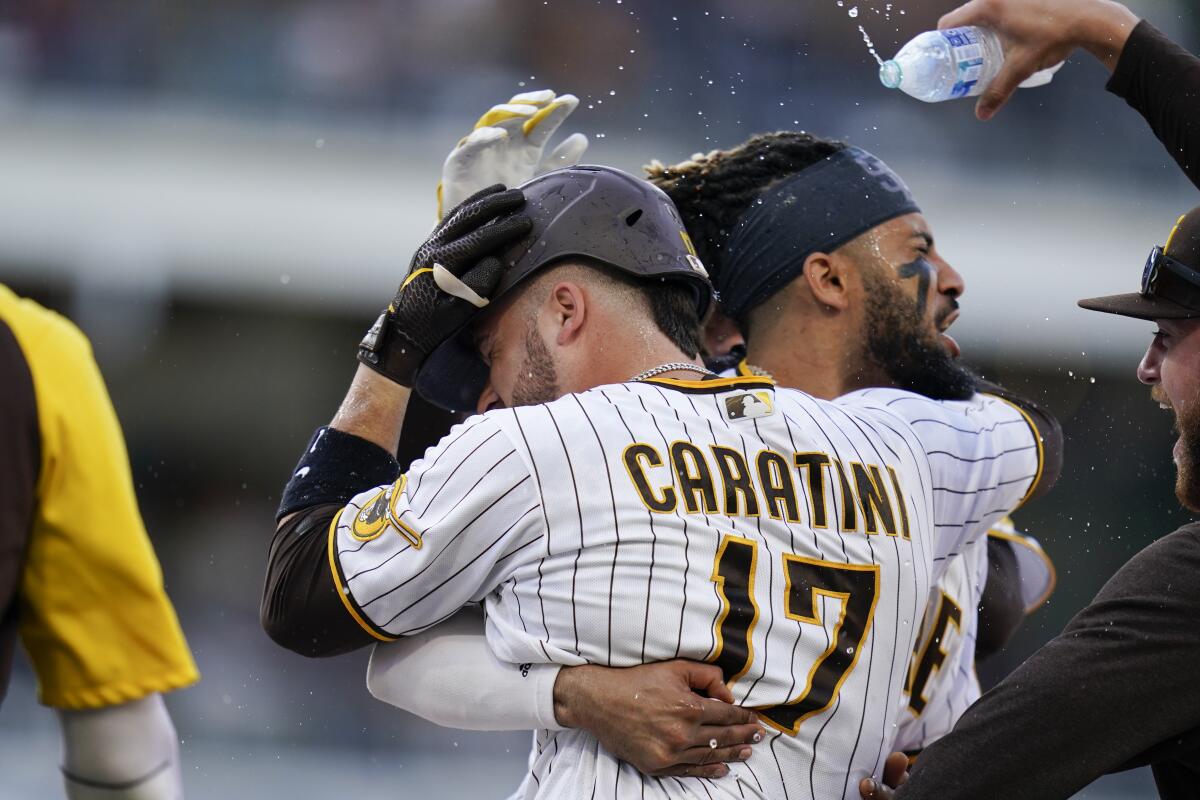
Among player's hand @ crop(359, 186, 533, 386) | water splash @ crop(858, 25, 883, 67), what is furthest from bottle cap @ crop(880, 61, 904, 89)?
water splash @ crop(858, 25, 883, 67)

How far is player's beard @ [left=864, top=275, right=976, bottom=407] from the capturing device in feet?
10.1

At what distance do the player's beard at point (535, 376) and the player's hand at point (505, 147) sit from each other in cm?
62

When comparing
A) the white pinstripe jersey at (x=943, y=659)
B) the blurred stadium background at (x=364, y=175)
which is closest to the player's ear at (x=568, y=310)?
the white pinstripe jersey at (x=943, y=659)

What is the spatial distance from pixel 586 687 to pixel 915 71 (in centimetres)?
155

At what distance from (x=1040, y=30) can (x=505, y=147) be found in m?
1.18

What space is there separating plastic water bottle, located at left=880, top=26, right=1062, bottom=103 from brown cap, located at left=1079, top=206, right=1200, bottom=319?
1.72 feet

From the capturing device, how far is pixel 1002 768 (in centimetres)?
221

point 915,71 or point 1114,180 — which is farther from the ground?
point 915,71

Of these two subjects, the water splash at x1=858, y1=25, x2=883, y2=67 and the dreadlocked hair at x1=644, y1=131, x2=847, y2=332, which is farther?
the water splash at x1=858, y1=25, x2=883, y2=67

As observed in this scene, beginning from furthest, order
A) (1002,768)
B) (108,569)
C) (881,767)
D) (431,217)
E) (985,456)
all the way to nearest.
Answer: (431,217), (985,456), (881,767), (1002,768), (108,569)

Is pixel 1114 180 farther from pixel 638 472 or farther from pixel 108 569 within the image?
pixel 108 569

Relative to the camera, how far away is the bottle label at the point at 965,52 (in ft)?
9.43

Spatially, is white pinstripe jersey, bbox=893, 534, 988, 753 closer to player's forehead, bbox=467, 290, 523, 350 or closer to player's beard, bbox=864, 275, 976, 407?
player's beard, bbox=864, 275, 976, 407

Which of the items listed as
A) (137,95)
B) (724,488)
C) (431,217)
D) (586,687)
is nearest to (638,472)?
(724,488)
